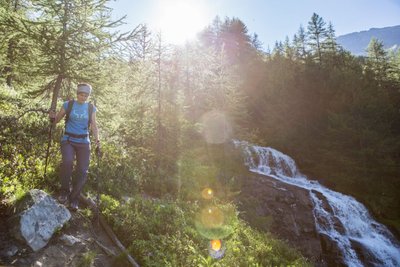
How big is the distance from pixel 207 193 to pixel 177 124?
5.22 meters

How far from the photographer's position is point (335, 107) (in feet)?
132

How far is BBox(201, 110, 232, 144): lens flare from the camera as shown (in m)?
29.8

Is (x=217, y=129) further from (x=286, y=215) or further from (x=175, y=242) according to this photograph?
(x=175, y=242)

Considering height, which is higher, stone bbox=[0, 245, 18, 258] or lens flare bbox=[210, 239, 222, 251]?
stone bbox=[0, 245, 18, 258]

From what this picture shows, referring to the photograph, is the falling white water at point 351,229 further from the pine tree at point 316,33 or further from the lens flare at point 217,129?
Result: the pine tree at point 316,33

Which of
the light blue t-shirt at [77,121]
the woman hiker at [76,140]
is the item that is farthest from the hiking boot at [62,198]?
the light blue t-shirt at [77,121]

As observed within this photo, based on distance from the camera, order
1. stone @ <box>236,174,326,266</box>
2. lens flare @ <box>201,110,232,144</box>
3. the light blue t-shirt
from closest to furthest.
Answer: the light blue t-shirt, stone @ <box>236,174,326,266</box>, lens flare @ <box>201,110,232,144</box>

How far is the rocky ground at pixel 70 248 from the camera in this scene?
5562mm

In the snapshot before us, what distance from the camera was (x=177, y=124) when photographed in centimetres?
2034

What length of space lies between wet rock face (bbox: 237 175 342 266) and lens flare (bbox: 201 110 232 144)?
728 centimetres

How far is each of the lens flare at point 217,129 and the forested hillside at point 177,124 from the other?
115 millimetres

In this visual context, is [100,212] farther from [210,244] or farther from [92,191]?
[210,244]

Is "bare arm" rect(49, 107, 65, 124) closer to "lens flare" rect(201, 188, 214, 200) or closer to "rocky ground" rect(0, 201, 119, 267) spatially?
"rocky ground" rect(0, 201, 119, 267)

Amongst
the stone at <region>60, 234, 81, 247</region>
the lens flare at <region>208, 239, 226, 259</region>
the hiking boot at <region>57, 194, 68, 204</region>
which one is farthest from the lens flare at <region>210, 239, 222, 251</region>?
the hiking boot at <region>57, 194, 68, 204</region>
